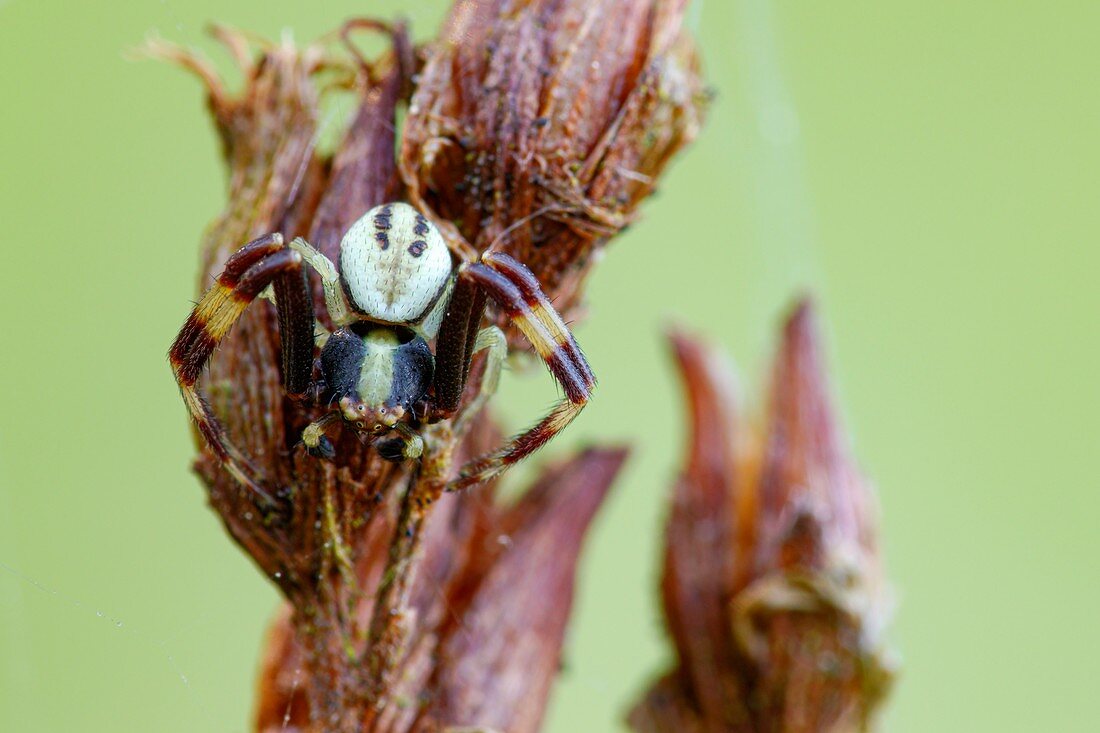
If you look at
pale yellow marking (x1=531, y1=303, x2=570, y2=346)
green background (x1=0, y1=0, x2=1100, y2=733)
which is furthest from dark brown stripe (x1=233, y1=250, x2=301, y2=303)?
green background (x1=0, y1=0, x2=1100, y2=733)

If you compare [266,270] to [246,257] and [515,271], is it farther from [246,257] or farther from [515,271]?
[515,271]

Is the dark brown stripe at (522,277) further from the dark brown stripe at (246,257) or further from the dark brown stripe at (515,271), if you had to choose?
the dark brown stripe at (246,257)

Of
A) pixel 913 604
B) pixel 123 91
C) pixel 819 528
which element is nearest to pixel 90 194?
pixel 123 91

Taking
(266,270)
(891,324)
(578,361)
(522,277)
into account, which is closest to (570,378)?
(578,361)

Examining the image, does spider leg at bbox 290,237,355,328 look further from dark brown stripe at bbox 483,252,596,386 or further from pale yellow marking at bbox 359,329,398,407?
dark brown stripe at bbox 483,252,596,386

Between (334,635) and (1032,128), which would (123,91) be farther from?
(1032,128)

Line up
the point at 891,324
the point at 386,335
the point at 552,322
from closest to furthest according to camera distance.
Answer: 1. the point at 552,322
2. the point at 386,335
3. the point at 891,324
